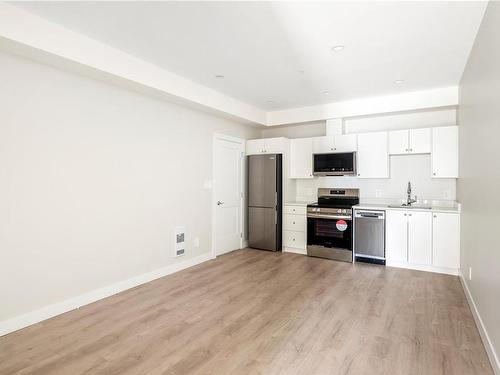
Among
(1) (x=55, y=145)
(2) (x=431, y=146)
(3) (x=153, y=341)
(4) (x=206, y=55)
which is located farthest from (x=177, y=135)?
(2) (x=431, y=146)

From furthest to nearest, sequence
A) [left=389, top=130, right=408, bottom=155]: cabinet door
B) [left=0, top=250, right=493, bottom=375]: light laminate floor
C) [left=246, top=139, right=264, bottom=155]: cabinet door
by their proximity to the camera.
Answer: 1. [left=246, top=139, right=264, bottom=155]: cabinet door
2. [left=389, top=130, right=408, bottom=155]: cabinet door
3. [left=0, top=250, right=493, bottom=375]: light laminate floor

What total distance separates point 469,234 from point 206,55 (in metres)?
3.45

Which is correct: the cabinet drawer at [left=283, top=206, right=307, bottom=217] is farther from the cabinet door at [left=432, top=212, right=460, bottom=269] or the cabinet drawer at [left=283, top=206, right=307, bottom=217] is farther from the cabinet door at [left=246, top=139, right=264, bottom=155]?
the cabinet door at [left=432, top=212, right=460, bottom=269]

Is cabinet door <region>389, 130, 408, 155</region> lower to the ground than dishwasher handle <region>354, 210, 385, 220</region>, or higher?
higher

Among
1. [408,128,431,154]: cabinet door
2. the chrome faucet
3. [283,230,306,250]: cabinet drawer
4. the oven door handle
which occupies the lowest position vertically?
[283,230,306,250]: cabinet drawer

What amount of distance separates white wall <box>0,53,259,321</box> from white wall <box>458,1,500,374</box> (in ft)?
11.5

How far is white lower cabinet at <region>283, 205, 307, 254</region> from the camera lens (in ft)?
17.4

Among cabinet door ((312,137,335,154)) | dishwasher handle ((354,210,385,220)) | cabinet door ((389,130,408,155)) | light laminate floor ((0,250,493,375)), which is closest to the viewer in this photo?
light laminate floor ((0,250,493,375))

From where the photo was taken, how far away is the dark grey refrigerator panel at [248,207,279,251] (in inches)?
216

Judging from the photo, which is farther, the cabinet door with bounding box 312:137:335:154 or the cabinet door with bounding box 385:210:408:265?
the cabinet door with bounding box 312:137:335:154

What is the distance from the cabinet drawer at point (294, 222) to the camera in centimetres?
532

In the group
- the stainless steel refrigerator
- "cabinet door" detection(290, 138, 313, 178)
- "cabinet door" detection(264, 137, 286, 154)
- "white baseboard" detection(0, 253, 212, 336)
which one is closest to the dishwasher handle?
"cabinet door" detection(290, 138, 313, 178)

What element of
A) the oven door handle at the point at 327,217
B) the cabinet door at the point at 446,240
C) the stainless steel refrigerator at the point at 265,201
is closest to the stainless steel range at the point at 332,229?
the oven door handle at the point at 327,217

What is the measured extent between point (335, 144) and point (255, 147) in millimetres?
1496
